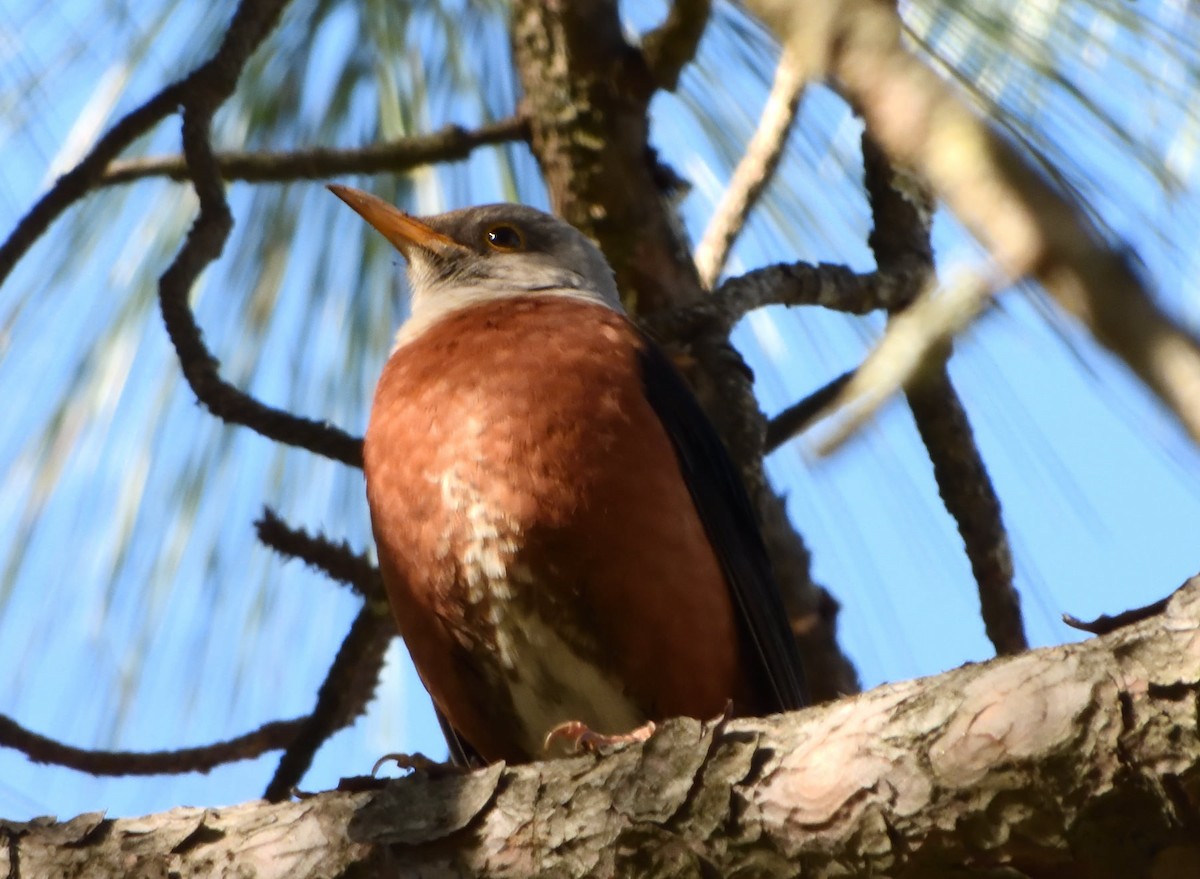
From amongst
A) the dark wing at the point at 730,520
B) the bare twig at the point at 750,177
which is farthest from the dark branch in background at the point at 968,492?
the dark wing at the point at 730,520

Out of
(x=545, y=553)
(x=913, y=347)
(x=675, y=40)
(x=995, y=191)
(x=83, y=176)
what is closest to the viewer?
(x=995, y=191)

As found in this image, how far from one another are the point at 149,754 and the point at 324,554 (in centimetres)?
74

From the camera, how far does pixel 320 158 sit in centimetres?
442

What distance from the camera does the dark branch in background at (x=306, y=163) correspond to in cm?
442

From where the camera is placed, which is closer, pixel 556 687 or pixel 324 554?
pixel 556 687

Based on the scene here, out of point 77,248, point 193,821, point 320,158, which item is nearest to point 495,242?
point 320,158

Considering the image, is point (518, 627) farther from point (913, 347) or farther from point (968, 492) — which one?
point (913, 347)

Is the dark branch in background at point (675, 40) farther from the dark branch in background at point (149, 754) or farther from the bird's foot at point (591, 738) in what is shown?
the dark branch in background at point (149, 754)

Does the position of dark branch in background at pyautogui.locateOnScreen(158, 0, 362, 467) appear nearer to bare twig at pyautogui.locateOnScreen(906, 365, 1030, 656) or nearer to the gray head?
the gray head

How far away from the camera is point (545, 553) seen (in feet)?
11.9

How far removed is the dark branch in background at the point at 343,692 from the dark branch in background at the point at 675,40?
1768 mm

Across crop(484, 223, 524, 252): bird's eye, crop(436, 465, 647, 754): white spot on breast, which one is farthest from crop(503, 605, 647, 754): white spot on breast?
crop(484, 223, 524, 252): bird's eye

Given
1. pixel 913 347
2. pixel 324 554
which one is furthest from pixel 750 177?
pixel 913 347

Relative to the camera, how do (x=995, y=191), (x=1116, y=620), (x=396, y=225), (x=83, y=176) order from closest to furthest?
(x=995, y=191) → (x=1116, y=620) → (x=83, y=176) → (x=396, y=225)
